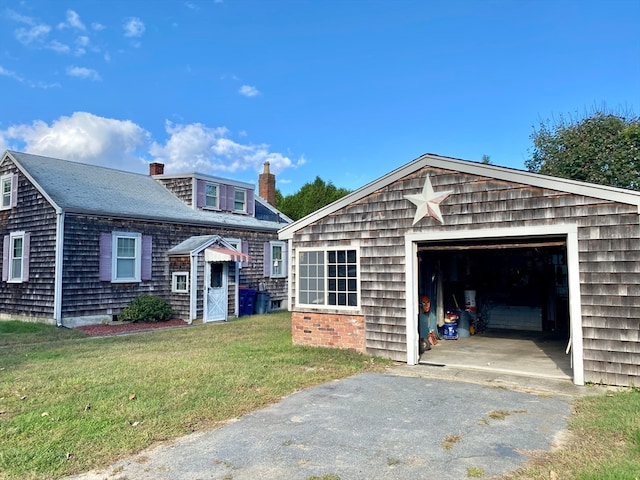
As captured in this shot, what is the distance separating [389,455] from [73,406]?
414cm

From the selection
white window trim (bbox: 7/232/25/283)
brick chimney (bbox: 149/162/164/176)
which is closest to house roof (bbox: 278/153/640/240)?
white window trim (bbox: 7/232/25/283)

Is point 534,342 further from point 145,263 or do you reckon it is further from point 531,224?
point 145,263

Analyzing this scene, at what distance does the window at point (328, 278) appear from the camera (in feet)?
32.3

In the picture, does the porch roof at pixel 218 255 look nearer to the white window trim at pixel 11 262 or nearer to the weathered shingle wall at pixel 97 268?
the weathered shingle wall at pixel 97 268

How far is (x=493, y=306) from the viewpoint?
14852 millimetres

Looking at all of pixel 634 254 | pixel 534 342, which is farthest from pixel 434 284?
pixel 634 254

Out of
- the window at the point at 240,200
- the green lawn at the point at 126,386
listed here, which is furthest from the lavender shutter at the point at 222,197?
the green lawn at the point at 126,386

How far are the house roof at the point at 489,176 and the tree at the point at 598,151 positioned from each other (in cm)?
1638

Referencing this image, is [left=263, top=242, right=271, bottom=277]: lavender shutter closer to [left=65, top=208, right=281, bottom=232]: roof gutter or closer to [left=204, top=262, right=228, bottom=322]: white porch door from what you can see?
[left=65, top=208, right=281, bottom=232]: roof gutter

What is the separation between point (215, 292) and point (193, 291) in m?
0.84

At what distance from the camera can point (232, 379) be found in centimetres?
749

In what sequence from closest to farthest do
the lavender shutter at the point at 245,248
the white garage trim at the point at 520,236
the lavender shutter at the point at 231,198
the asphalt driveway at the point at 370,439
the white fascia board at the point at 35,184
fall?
1. the asphalt driveway at the point at 370,439
2. the white garage trim at the point at 520,236
3. the white fascia board at the point at 35,184
4. the lavender shutter at the point at 245,248
5. the lavender shutter at the point at 231,198

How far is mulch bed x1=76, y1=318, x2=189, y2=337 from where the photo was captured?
542 inches

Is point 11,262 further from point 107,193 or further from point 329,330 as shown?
point 329,330
